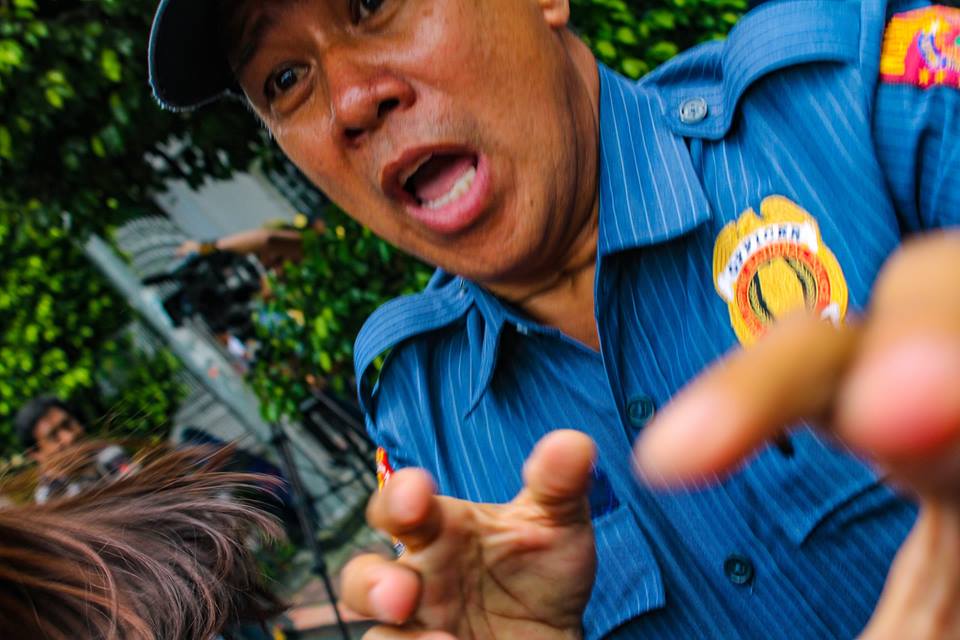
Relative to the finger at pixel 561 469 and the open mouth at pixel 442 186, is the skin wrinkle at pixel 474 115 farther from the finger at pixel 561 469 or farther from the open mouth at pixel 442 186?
the finger at pixel 561 469

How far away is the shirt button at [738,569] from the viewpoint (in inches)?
52.1

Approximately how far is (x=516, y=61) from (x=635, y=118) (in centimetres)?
27

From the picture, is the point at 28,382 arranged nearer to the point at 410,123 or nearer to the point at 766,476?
the point at 410,123

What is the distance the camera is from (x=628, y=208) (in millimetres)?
1410

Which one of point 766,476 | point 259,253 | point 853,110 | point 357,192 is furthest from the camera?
point 259,253

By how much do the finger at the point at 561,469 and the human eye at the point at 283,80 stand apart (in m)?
1.00

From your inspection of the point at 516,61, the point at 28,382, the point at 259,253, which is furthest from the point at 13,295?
the point at 516,61

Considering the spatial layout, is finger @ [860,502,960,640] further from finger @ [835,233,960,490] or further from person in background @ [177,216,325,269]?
person in background @ [177,216,325,269]

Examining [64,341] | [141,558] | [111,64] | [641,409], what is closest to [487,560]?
[641,409]

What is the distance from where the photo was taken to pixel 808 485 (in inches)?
50.6

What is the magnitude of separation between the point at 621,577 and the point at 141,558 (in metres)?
0.89

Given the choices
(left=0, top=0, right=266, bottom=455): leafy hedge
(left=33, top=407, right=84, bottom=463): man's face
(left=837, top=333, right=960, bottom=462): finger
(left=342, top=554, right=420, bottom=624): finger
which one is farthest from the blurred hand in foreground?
(left=33, top=407, right=84, bottom=463): man's face

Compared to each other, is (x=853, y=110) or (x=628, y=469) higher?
(x=853, y=110)

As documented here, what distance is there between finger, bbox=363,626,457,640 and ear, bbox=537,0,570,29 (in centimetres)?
115
